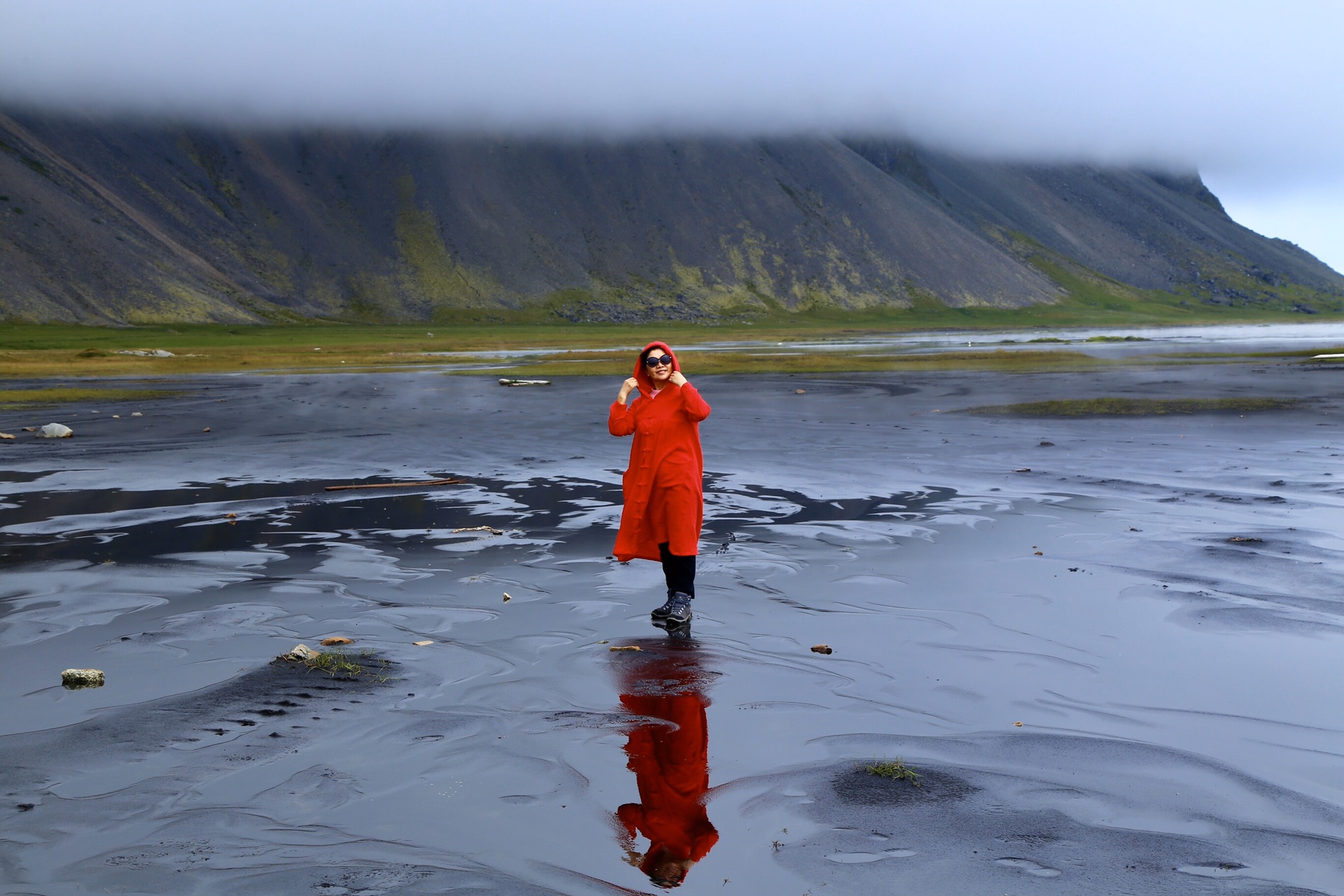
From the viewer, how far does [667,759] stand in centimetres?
567

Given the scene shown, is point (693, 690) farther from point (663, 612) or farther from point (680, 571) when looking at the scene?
point (680, 571)

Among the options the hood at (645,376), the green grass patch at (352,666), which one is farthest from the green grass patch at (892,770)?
the hood at (645,376)

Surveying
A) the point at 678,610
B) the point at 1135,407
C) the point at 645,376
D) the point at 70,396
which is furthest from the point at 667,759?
the point at 70,396

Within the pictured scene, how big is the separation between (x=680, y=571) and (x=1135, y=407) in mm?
23312

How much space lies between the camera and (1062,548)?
37.0 feet

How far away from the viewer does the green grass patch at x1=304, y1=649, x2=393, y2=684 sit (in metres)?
6.99

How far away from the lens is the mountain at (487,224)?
14025 centimetres

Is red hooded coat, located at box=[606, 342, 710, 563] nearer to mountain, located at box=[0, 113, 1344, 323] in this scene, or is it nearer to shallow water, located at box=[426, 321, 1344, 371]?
shallow water, located at box=[426, 321, 1344, 371]

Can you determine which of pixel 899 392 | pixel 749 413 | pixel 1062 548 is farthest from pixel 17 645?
pixel 899 392

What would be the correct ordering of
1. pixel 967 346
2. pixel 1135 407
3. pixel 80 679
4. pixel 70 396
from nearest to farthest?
pixel 80 679, pixel 1135 407, pixel 70 396, pixel 967 346

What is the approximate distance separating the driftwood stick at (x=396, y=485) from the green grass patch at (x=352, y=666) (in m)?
8.46

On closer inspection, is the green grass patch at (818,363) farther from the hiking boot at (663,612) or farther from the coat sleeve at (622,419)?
the hiking boot at (663,612)

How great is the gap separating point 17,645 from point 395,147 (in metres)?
184

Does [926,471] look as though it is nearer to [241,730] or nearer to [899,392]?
[241,730]
